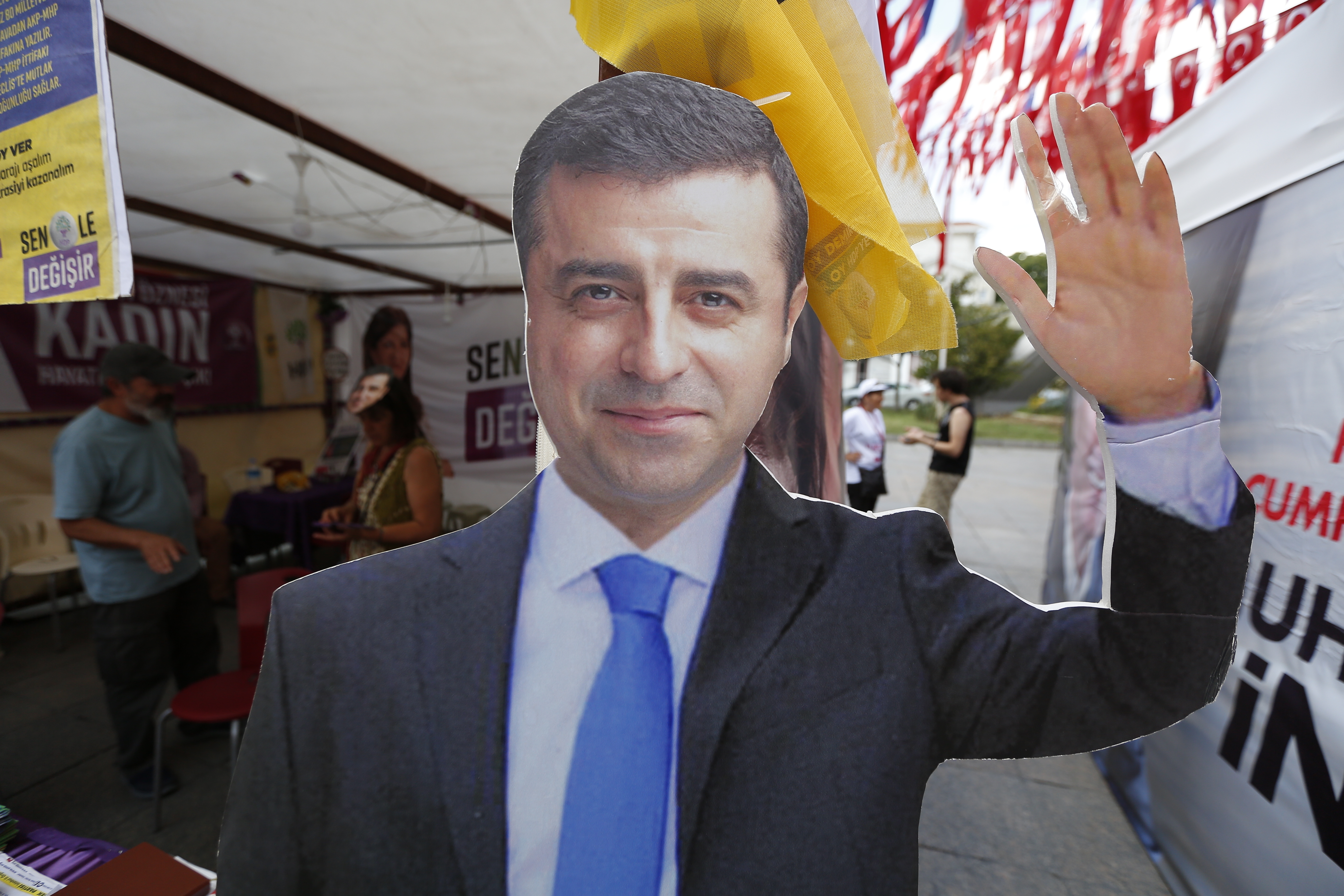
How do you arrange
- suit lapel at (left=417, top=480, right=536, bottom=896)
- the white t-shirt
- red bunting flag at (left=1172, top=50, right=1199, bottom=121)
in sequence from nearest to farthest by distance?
1. suit lapel at (left=417, top=480, right=536, bottom=896)
2. red bunting flag at (left=1172, top=50, right=1199, bottom=121)
3. the white t-shirt

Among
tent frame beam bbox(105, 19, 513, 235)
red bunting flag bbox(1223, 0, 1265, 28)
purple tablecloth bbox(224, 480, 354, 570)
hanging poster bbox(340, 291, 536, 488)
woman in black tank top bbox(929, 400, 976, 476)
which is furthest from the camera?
hanging poster bbox(340, 291, 536, 488)

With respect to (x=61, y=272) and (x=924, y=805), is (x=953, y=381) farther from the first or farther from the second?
(x=61, y=272)

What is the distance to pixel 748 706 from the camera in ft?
2.56

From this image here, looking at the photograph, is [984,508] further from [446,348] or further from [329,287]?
[329,287]

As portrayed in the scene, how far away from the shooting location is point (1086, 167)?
0.67 metres

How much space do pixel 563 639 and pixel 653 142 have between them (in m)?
0.64

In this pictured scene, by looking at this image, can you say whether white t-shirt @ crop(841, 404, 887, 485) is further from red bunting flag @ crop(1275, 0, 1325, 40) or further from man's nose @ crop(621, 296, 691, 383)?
man's nose @ crop(621, 296, 691, 383)

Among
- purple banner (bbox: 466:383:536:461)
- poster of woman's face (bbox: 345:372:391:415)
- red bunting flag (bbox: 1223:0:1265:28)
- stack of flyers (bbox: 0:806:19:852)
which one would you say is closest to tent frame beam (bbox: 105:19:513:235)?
poster of woman's face (bbox: 345:372:391:415)

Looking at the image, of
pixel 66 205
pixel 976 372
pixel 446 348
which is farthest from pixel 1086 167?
pixel 976 372

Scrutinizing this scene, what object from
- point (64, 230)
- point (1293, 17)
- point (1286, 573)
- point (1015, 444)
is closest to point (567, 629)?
point (64, 230)

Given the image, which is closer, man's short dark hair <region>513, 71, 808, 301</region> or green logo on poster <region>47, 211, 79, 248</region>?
man's short dark hair <region>513, 71, 808, 301</region>

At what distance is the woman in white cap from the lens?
452 centimetres

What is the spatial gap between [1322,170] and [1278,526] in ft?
3.17

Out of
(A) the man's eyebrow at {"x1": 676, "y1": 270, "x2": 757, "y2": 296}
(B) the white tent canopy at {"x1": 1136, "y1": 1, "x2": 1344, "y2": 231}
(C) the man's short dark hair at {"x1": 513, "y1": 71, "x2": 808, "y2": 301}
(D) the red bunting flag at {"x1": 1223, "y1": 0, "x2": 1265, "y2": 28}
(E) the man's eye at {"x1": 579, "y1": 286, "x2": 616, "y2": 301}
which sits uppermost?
(D) the red bunting flag at {"x1": 1223, "y1": 0, "x2": 1265, "y2": 28}
